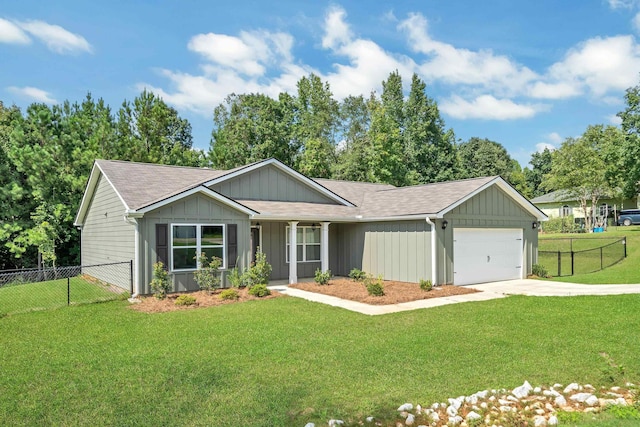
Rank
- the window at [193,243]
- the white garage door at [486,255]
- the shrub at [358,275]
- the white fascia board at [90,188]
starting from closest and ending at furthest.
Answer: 1. the window at [193,243]
2. the white garage door at [486,255]
3. the shrub at [358,275]
4. the white fascia board at [90,188]

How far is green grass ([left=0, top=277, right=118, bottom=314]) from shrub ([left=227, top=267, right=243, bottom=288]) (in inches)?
124

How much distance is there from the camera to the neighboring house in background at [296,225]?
1215 cm

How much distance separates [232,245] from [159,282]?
254 centimetres

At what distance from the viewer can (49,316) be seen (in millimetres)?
9281

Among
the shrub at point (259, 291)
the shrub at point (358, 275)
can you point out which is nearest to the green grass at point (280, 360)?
the shrub at point (259, 291)

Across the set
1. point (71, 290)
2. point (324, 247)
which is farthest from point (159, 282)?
point (324, 247)

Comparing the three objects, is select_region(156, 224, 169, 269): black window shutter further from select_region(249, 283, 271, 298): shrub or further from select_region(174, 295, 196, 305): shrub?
select_region(249, 283, 271, 298): shrub

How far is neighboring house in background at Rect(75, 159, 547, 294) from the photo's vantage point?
12153 millimetres

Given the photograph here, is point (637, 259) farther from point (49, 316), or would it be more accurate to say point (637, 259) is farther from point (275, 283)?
point (49, 316)

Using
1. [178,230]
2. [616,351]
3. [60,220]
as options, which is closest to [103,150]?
[60,220]

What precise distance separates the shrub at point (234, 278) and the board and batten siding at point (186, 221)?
0.23 meters

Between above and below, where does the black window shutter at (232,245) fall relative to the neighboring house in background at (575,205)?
below

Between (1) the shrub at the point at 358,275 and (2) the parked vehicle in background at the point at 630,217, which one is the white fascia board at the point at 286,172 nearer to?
(1) the shrub at the point at 358,275

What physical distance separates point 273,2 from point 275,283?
922 cm
